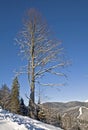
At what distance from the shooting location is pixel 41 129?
12539mm

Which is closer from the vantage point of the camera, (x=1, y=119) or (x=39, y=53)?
(x=1, y=119)

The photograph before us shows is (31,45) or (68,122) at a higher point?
(31,45)

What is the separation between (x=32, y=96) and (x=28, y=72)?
1.94 metres

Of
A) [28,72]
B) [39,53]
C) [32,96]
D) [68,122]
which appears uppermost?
[39,53]

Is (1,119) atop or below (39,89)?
below

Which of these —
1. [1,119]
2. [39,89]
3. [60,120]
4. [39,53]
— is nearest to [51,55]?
[39,53]

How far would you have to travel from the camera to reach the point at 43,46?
81.1 ft

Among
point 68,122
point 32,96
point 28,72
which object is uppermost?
point 28,72

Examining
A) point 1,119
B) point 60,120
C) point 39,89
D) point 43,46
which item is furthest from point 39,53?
point 1,119

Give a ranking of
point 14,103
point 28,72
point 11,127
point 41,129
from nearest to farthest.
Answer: point 11,127
point 41,129
point 28,72
point 14,103

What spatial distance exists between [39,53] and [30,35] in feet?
5.54

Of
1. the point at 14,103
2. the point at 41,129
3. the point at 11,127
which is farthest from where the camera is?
the point at 14,103

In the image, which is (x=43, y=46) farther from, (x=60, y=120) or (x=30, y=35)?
(x=60, y=120)

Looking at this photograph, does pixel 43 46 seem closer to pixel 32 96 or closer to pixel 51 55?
pixel 51 55
